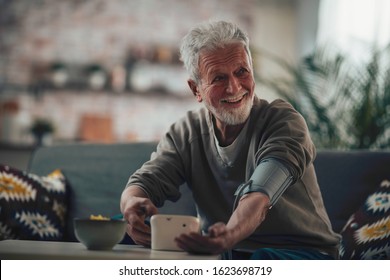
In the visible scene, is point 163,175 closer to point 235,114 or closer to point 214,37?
point 235,114

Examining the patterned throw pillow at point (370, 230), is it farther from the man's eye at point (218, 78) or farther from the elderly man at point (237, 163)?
the man's eye at point (218, 78)

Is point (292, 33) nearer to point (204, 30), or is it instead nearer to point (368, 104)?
point (368, 104)

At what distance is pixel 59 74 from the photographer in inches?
199

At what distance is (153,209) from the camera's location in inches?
53.2

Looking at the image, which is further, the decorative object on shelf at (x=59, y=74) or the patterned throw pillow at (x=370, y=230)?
the decorative object on shelf at (x=59, y=74)

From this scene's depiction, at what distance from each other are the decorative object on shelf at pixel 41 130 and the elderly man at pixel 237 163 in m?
3.44

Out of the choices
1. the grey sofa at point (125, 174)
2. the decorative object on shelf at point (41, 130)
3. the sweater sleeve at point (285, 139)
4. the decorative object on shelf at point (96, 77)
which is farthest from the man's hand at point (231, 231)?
the decorative object on shelf at point (96, 77)

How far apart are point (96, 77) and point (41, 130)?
66cm

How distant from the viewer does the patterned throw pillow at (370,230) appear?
1541mm

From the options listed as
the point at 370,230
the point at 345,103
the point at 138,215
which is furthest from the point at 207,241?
the point at 345,103
